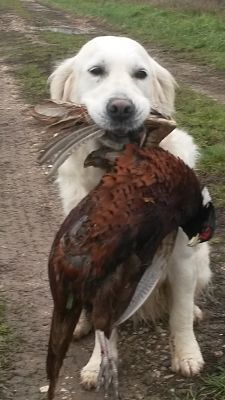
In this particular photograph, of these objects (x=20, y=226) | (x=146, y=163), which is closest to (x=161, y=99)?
(x=146, y=163)

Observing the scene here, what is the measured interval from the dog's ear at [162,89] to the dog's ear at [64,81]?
44cm

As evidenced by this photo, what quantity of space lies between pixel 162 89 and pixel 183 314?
4.05ft

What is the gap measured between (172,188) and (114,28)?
1578cm

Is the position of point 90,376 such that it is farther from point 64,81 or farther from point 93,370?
point 64,81

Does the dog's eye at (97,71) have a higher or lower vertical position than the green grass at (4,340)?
higher

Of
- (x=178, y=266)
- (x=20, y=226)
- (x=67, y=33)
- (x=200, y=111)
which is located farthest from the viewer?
(x=67, y=33)

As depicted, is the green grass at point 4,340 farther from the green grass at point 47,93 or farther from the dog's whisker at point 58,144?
the green grass at point 47,93

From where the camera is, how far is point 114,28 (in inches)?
710

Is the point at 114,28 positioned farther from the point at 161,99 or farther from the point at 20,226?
the point at 161,99

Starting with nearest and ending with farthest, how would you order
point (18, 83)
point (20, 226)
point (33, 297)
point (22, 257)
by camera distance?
point (33, 297) → point (22, 257) → point (20, 226) → point (18, 83)

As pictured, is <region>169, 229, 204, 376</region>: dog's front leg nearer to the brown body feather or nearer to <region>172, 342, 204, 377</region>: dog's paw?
<region>172, 342, 204, 377</region>: dog's paw

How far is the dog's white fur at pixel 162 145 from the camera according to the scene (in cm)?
355

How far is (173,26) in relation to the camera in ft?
53.8

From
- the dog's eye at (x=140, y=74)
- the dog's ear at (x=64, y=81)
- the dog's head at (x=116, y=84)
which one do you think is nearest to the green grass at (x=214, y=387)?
the dog's head at (x=116, y=84)
